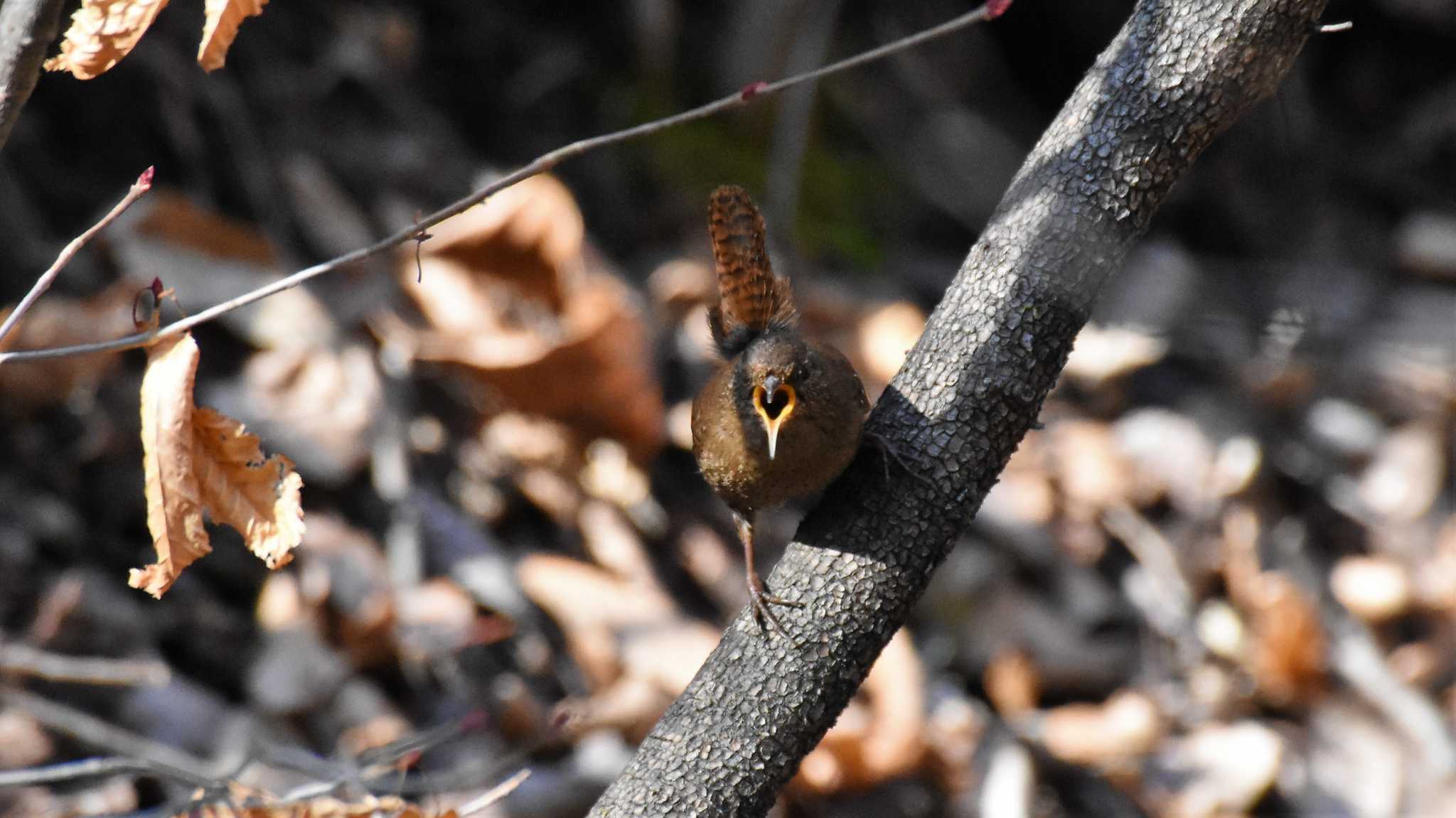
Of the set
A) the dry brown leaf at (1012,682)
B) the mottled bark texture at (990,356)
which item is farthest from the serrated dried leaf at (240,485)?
the dry brown leaf at (1012,682)

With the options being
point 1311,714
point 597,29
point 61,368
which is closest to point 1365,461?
point 1311,714

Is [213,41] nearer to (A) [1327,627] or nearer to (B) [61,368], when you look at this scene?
(B) [61,368]

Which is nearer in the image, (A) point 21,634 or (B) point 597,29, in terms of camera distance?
(A) point 21,634

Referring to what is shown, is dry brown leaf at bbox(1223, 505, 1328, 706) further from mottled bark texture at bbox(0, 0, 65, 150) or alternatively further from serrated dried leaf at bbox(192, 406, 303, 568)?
mottled bark texture at bbox(0, 0, 65, 150)

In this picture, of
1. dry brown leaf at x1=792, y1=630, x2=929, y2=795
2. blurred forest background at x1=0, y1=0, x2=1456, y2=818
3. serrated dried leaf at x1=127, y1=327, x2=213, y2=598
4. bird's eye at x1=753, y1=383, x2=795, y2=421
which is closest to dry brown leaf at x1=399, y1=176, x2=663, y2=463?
blurred forest background at x1=0, y1=0, x2=1456, y2=818

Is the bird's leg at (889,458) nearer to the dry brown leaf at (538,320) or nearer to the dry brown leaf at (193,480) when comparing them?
the dry brown leaf at (193,480)

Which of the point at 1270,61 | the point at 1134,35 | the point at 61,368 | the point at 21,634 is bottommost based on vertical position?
the point at 1270,61

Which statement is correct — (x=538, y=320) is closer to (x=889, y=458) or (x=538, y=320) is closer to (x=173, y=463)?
(x=889, y=458)
